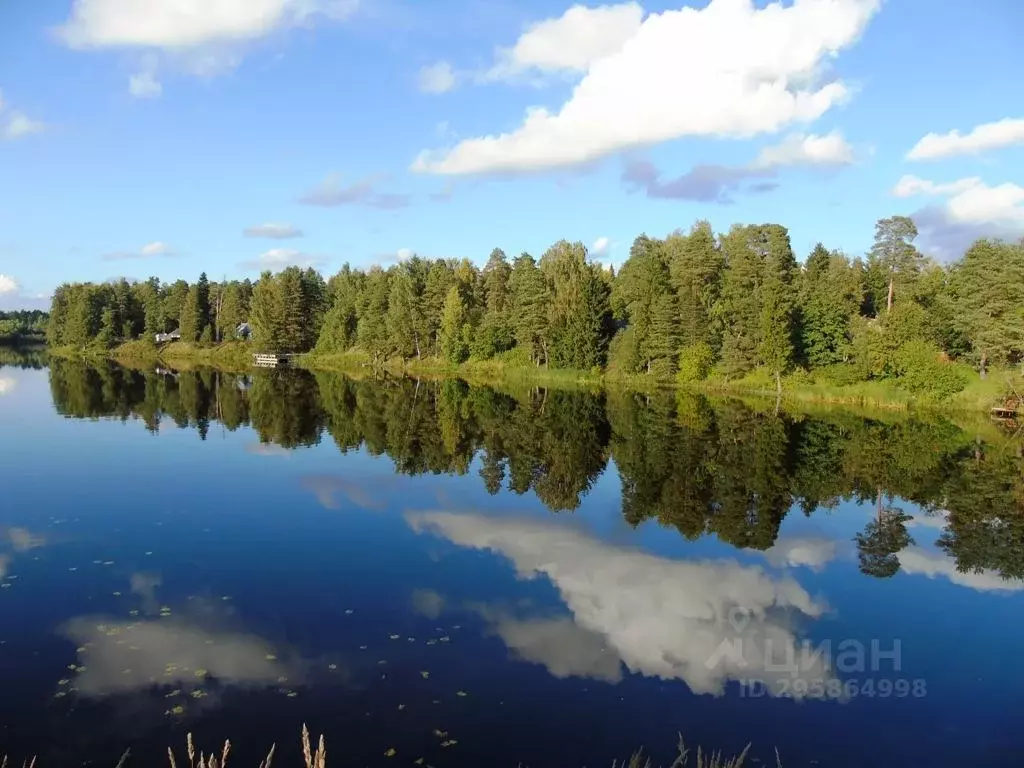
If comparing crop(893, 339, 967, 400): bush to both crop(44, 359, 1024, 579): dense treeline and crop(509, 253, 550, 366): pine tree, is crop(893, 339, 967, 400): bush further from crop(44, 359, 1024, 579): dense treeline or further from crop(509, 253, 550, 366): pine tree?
crop(509, 253, 550, 366): pine tree

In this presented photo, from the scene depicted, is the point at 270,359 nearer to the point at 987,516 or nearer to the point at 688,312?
the point at 688,312

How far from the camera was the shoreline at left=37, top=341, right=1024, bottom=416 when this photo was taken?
180 feet

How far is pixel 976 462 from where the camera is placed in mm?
35312

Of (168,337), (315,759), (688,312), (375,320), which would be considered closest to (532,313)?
(688,312)

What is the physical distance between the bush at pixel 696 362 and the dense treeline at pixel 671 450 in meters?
7.11

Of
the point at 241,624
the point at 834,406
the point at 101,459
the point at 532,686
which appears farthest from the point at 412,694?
the point at 834,406

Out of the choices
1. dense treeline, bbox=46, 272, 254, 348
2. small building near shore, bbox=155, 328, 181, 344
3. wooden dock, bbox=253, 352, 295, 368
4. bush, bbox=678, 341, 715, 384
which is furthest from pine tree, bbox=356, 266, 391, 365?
bush, bbox=678, 341, 715, 384

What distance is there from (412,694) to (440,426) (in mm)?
32544

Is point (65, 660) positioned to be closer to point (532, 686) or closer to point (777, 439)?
point (532, 686)

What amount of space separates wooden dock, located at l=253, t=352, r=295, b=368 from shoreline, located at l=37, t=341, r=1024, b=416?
4.74 feet

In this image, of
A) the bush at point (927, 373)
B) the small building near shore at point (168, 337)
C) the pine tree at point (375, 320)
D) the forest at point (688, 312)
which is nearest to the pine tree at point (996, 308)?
the forest at point (688, 312)

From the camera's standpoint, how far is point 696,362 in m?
70.2

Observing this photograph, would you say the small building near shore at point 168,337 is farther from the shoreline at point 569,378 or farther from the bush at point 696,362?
the bush at point 696,362

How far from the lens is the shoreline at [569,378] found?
54812 mm
